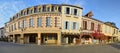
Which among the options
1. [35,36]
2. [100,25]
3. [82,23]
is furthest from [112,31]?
[35,36]

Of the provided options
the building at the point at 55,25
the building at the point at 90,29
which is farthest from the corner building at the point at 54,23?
the building at the point at 90,29

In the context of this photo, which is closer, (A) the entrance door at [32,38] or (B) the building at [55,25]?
(B) the building at [55,25]

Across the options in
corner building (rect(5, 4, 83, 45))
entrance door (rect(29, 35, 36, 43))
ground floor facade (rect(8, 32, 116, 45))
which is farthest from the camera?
entrance door (rect(29, 35, 36, 43))

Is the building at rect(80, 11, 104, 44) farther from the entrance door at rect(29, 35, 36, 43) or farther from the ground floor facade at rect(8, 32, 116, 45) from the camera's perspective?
the entrance door at rect(29, 35, 36, 43)

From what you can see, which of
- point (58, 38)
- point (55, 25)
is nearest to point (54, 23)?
point (55, 25)

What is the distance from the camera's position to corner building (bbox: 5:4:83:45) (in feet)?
119

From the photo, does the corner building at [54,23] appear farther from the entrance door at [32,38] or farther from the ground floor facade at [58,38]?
the entrance door at [32,38]

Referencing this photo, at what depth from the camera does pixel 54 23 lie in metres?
36.0

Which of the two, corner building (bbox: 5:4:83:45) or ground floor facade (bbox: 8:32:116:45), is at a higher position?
corner building (bbox: 5:4:83:45)

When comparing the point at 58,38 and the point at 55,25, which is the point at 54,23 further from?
the point at 58,38

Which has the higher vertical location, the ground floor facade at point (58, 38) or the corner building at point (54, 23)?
the corner building at point (54, 23)

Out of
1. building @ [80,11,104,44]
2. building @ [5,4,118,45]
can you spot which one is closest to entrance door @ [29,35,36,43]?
building @ [5,4,118,45]

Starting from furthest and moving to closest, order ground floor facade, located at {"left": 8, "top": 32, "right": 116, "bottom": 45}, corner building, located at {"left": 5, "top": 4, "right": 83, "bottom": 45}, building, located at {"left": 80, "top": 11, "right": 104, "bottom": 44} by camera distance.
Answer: building, located at {"left": 80, "top": 11, "right": 104, "bottom": 44} → ground floor facade, located at {"left": 8, "top": 32, "right": 116, "bottom": 45} → corner building, located at {"left": 5, "top": 4, "right": 83, "bottom": 45}

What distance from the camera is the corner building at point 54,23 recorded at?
36.1m
